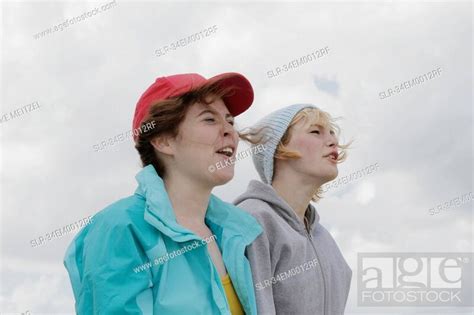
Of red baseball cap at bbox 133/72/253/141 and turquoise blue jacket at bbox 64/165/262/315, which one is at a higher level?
red baseball cap at bbox 133/72/253/141

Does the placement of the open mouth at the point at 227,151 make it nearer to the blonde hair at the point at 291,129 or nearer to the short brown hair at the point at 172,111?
the short brown hair at the point at 172,111

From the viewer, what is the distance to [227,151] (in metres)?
3.57

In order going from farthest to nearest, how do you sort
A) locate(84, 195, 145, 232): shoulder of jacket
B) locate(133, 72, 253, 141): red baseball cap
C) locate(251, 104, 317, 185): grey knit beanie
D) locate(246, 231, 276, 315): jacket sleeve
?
locate(251, 104, 317, 185): grey knit beanie, locate(246, 231, 276, 315): jacket sleeve, locate(133, 72, 253, 141): red baseball cap, locate(84, 195, 145, 232): shoulder of jacket

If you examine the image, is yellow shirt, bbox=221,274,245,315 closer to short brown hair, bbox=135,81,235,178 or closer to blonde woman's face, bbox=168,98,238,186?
blonde woman's face, bbox=168,98,238,186

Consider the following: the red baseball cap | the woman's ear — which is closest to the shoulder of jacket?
the woman's ear

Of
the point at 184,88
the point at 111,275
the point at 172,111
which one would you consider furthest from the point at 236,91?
the point at 111,275

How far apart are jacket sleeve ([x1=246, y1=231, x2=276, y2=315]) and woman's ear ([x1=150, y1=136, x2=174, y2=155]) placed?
756 millimetres

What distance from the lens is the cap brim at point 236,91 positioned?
364cm

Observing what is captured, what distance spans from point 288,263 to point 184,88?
135 cm

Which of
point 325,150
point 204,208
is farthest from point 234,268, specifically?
point 325,150

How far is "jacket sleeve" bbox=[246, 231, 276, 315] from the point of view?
3781 mm

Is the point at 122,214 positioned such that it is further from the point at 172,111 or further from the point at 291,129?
the point at 291,129

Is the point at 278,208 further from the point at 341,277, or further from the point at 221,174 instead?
the point at 221,174

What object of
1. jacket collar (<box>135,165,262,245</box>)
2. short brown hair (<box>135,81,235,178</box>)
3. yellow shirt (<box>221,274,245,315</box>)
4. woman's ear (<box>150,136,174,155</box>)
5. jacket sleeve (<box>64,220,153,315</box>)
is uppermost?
short brown hair (<box>135,81,235,178</box>)
